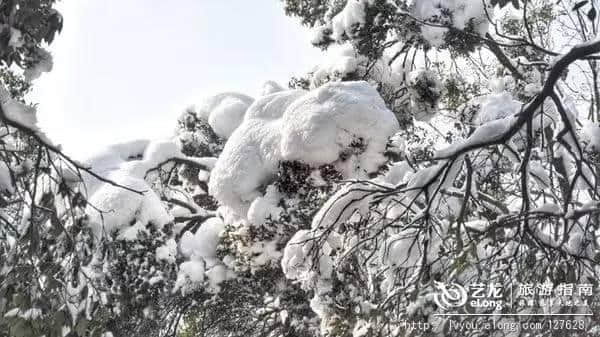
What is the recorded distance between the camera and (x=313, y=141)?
4699mm

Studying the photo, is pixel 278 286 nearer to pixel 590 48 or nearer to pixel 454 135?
pixel 454 135

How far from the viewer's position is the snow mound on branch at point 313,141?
4.71m

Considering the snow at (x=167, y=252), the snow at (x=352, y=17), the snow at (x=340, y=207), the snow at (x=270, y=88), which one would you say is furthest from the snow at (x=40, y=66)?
the snow at (x=270, y=88)

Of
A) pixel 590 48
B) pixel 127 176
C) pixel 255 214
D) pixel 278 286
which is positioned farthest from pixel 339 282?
pixel 590 48

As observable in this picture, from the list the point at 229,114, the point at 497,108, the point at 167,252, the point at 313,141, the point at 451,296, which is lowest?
the point at 451,296

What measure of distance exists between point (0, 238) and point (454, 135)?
556 centimetres

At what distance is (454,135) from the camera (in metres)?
7.14

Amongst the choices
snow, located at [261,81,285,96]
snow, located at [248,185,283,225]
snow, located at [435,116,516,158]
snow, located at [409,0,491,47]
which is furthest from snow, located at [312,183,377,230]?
snow, located at [261,81,285,96]

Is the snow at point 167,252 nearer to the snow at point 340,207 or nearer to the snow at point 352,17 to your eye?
the snow at point 352,17

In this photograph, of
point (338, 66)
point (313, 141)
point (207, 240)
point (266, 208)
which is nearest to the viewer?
point (313, 141)

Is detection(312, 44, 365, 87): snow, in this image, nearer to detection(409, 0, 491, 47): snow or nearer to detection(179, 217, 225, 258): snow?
detection(409, 0, 491, 47): snow

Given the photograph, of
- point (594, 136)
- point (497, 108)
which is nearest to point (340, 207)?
point (594, 136)

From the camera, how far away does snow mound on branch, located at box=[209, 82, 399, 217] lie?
471cm

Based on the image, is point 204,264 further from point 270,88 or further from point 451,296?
point 451,296
